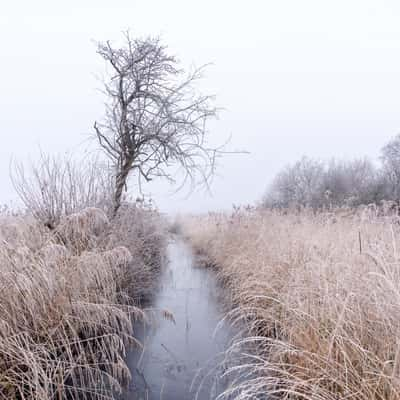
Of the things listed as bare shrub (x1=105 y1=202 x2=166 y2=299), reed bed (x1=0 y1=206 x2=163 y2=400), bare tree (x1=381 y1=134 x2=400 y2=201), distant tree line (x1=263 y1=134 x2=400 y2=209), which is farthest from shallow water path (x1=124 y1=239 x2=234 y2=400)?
bare tree (x1=381 y1=134 x2=400 y2=201)

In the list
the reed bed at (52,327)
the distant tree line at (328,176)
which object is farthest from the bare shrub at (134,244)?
the distant tree line at (328,176)

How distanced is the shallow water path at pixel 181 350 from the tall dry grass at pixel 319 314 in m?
0.30

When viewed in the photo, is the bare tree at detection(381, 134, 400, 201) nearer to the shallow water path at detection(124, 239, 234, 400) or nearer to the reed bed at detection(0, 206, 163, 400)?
the shallow water path at detection(124, 239, 234, 400)

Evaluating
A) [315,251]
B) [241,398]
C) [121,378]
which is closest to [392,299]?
[241,398]

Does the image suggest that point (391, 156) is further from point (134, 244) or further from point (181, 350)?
point (181, 350)

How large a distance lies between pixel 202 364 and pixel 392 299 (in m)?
1.98

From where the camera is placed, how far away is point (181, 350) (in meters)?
3.35

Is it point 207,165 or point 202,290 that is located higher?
point 207,165

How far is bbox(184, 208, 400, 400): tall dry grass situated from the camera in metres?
1.64

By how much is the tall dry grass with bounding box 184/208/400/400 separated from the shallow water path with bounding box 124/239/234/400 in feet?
0.99

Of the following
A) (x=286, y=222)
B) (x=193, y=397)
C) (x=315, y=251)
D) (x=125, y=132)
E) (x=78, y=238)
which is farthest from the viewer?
(x=125, y=132)

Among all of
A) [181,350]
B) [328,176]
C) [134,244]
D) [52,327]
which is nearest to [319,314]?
[181,350]

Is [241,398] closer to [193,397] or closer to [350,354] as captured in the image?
[350,354]

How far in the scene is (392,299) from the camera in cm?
176
